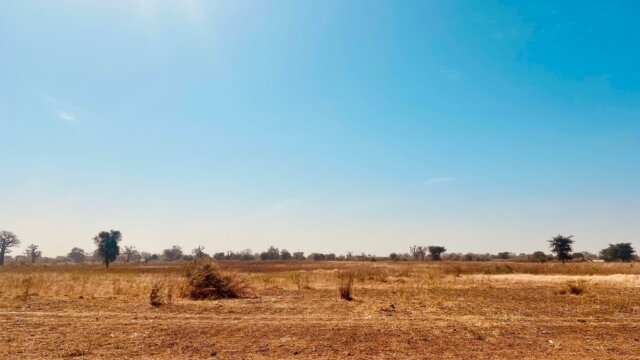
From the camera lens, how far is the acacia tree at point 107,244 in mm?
91000

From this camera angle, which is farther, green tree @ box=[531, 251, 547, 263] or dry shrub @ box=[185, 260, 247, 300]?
green tree @ box=[531, 251, 547, 263]

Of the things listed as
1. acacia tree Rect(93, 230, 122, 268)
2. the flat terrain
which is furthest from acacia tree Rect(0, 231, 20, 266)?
the flat terrain

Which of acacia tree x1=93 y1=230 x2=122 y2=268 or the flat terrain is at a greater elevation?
acacia tree x1=93 y1=230 x2=122 y2=268

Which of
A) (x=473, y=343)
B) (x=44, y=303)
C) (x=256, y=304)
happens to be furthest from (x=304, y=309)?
(x=44, y=303)

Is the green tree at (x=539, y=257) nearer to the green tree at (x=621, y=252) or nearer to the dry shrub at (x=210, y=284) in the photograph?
the green tree at (x=621, y=252)

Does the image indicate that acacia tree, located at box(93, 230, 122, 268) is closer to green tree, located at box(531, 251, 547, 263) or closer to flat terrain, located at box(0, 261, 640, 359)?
flat terrain, located at box(0, 261, 640, 359)

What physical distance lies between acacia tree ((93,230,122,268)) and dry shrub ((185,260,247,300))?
80.9 m

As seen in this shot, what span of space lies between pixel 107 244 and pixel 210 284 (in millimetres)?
82903

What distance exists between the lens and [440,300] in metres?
17.4

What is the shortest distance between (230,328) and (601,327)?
10.3m

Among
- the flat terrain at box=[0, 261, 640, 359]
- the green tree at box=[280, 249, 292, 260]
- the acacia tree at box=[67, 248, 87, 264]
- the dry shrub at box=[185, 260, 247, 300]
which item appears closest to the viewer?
the flat terrain at box=[0, 261, 640, 359]

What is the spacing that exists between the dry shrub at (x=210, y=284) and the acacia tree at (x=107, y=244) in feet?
266

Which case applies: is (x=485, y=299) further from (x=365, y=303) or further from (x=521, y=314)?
(x=365, y=303)

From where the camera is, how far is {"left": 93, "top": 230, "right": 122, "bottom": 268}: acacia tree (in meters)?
91.0
